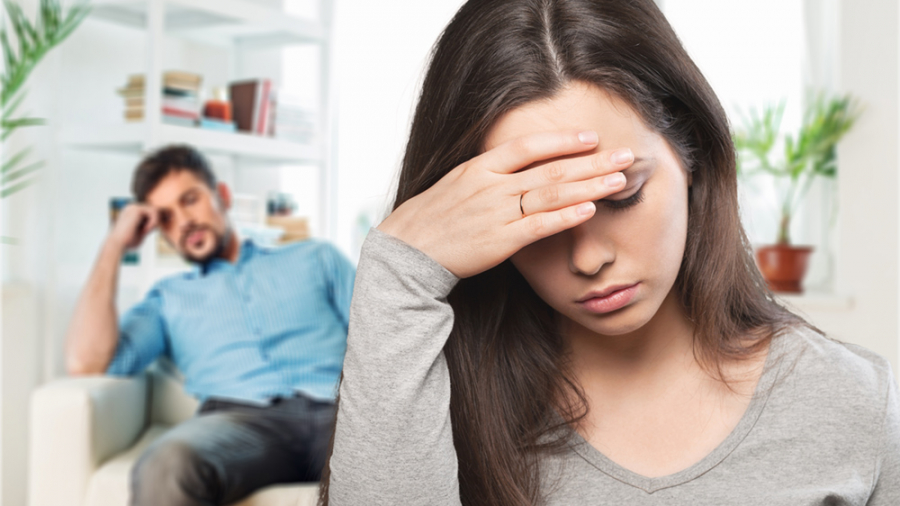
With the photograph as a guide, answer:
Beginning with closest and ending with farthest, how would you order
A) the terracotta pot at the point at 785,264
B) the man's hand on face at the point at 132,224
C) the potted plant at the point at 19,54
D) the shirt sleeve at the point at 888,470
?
the shirt sleeve at the point at 888,470 → the potted plant at the point at 19,54 → the man's hand on face at the point at 132,224 → the terracotta pot at the point at 785,264

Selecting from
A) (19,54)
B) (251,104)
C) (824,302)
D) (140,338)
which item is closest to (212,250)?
(140,338)

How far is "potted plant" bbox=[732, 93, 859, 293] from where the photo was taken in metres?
2.86

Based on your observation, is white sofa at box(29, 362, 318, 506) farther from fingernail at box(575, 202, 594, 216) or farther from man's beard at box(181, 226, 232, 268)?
fingernail at box(575, 202, 594, 216)

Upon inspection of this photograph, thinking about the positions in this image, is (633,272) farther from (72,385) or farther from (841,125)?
(841,125)

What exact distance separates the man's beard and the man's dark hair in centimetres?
20

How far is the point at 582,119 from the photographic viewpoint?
0.81 meters

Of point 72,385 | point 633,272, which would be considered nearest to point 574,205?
point 633,272

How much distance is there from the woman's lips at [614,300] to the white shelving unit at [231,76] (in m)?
2.40

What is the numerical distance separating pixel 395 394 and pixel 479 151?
30 cm

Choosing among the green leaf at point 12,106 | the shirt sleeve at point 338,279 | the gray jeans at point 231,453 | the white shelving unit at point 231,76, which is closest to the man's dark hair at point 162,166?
the white shelving unit at point 231,76

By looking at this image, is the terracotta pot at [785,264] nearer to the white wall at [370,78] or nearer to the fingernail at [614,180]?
the white wall at [370,78]

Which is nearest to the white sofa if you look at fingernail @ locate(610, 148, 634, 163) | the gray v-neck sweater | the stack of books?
the stack of books

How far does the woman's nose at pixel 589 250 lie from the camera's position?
0.81m

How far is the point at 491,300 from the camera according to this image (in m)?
1.00
